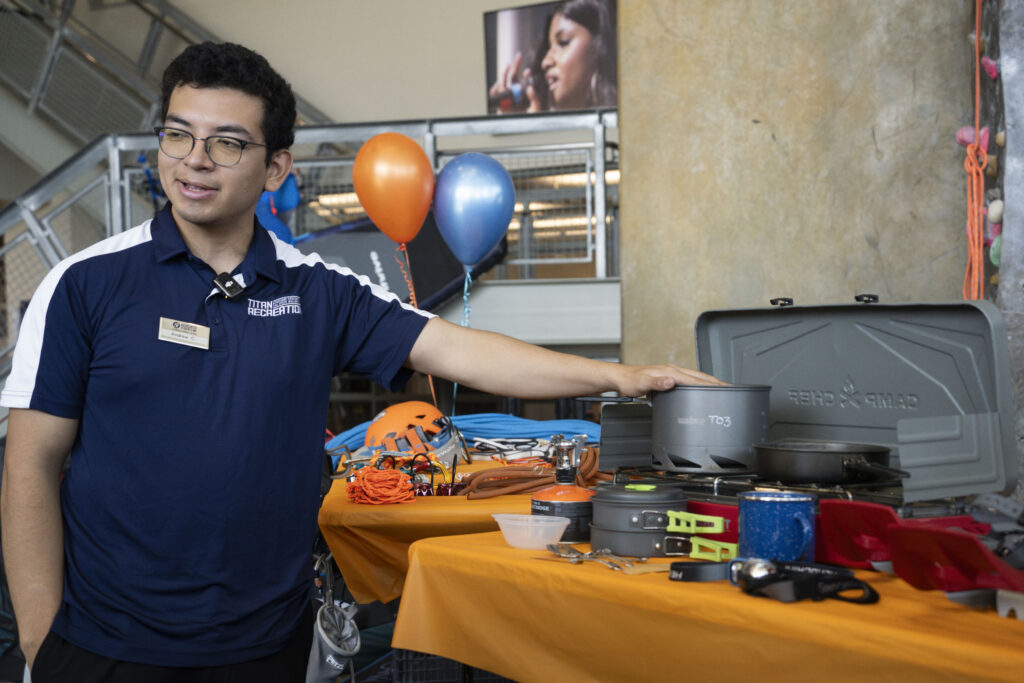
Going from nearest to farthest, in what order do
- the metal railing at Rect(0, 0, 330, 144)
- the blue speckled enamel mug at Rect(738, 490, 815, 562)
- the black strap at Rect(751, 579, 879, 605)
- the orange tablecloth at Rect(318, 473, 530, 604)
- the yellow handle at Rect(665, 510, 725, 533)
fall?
the black strap at Rect(751, 579, 879, 605) → the blue speckled enamel mug at Rect(738, 490, 815, 562) → the yellow handle at Rect(665, 510, 725, 533) → the orange tablecloth at Rect(318, 473, 530, 604) → the metal railing at Rect(0, 0, 330, 144)

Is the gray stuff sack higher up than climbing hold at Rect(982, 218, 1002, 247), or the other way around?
climbing hold at Rect(982, 218, 1002, 247)

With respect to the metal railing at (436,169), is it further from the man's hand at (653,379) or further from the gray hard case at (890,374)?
the man's hand at (653,379)

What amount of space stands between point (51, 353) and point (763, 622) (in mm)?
1157

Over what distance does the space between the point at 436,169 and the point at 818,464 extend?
436cm

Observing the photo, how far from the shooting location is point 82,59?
7.86 m

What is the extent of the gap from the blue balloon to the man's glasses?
253cm

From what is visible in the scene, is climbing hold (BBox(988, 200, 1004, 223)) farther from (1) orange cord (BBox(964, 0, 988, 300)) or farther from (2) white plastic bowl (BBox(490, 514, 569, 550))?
(2) white plastic bowl (BBox(490, 514, 569, 550))

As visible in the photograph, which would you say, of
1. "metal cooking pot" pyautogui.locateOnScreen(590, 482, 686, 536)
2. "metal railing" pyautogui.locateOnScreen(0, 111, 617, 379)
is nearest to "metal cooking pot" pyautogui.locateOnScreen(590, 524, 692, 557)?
"metal cooking pot" pyautogui.locateOnScreen(590, 482, 686, 536)

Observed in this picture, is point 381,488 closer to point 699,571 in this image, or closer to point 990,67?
point 699,571

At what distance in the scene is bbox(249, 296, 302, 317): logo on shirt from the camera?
1.57 metres

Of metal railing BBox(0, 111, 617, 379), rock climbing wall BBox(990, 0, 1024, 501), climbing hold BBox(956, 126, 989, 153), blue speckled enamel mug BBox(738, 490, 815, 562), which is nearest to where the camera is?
blue speckled enamel mug BBox(738, 490, 815, 562)

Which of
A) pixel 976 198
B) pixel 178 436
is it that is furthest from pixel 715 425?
pixel 976 198

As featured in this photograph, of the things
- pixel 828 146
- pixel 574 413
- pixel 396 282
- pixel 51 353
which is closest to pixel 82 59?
pixel 396 282

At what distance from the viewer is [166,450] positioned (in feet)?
4.74
